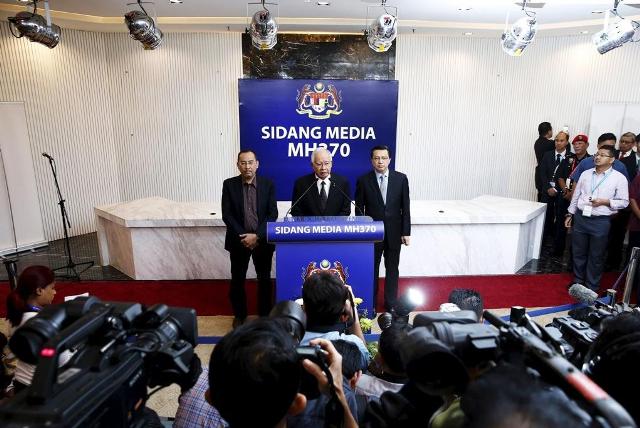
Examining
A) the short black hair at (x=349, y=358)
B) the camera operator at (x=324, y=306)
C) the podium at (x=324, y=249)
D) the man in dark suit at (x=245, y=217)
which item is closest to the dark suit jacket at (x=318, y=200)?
the man in dark suit at (x=245, y=217)

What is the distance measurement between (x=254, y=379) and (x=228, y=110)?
6.42m

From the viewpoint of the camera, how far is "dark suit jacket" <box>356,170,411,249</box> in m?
3.64

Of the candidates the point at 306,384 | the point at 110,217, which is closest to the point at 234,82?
the point at 110,217

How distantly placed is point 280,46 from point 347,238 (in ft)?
14.7

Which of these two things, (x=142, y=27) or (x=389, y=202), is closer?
(x=389, y=202)

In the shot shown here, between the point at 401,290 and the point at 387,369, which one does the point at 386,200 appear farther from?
the point at 387,369

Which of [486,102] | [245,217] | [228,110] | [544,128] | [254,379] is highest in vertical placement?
[486,102]

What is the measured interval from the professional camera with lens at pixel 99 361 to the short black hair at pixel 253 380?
12 cm

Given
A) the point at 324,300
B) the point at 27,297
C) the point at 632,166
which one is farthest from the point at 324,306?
the point at 632,166

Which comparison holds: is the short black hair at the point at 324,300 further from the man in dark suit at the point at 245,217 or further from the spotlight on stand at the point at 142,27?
the spotlight on stand at the point at 142,27

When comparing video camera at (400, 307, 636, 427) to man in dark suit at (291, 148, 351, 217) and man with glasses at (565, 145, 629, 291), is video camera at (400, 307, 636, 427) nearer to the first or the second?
man in dark suit at (291, 148, 351, 217)

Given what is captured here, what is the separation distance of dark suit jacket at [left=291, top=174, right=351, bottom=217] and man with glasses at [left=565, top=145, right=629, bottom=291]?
234cm

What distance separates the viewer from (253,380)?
0.88m

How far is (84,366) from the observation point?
0.85 metres
